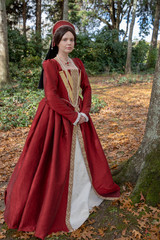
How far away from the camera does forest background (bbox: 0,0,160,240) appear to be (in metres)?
2.21

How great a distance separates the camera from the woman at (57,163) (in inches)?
83.5

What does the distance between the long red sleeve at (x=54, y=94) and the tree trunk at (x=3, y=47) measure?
6.22m

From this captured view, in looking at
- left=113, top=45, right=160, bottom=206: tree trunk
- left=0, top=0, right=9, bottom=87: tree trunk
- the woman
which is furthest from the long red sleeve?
left=0, top=0, right=9, bottom=87: tree trunk

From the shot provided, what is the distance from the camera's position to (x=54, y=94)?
7.04 feet

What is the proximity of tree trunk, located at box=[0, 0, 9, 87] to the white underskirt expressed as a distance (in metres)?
6.47

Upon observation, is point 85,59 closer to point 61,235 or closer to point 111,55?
point 111,55

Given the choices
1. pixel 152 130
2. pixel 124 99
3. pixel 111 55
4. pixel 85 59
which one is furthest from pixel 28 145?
pixel 111 55

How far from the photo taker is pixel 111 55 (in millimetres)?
14742

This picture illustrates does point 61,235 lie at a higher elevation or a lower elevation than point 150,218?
lower

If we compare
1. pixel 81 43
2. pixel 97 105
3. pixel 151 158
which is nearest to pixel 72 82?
pixel 151 158

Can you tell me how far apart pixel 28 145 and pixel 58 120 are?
1.46 feet

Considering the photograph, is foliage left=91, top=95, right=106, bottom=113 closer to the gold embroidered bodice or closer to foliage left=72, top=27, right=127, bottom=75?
the gold embroidered bodice

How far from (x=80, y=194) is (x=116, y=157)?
1.41m

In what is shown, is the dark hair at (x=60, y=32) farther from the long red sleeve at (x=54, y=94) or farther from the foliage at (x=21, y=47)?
the foliage at (x=21, y=47)
